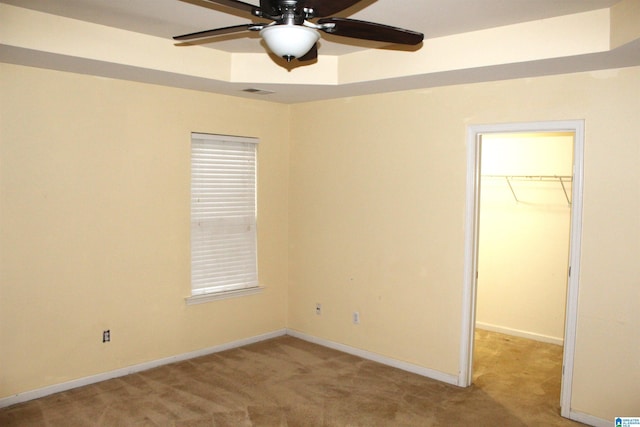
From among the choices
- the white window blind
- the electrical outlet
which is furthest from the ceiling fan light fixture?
the electrical outlet

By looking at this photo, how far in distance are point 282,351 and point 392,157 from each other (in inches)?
83.8

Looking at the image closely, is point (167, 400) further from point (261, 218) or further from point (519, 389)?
point (519, 389)

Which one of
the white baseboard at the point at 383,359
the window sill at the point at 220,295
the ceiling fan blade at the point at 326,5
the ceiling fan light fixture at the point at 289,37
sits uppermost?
the ceiling fan blade at the point at 326,5

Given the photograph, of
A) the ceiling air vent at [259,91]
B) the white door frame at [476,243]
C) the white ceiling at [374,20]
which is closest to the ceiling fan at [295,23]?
the white ceiling at [374,20]

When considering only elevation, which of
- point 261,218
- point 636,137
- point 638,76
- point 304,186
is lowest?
point 261,218

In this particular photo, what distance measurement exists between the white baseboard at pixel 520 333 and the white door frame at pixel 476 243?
5.05ft

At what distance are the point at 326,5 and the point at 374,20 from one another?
1.28m

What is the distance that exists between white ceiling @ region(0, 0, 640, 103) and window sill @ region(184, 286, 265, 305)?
6.44 feet

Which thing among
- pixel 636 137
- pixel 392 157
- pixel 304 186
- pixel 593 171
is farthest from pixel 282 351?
pixel 636 137

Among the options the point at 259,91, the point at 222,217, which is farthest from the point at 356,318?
the point at 259,91

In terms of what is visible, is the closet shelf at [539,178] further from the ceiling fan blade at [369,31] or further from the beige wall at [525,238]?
the ceiling fan blade at [369,31]

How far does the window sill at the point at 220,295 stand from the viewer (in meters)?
4.52

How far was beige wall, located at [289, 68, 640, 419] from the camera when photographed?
325 centimetres

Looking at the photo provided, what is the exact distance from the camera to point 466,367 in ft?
13.1
